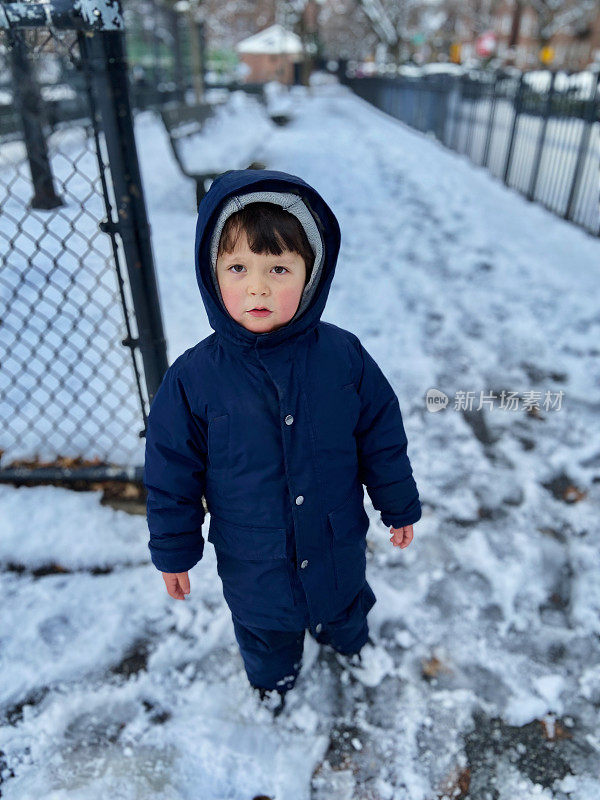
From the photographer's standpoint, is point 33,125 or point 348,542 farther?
point 33,125

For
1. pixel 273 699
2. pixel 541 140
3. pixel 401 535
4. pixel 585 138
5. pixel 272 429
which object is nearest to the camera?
pixel 272 429

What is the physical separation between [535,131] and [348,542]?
8498mm

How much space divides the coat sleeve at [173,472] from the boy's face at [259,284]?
276mm

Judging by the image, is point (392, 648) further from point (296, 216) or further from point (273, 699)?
point (296, 216)

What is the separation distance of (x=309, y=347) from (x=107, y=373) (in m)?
2.29

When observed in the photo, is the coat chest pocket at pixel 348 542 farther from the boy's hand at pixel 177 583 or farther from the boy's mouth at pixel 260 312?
the boy's mouth at pixel 260 312

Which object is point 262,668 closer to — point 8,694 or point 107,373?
point 8,694

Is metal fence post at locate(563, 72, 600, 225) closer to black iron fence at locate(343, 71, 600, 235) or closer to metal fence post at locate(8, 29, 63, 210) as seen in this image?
black iron fence at locate(343, 71, 600, 235)

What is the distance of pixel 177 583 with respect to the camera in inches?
64.7

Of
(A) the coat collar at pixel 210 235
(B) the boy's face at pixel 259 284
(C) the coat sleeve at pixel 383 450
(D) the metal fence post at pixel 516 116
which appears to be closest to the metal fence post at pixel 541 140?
(D) the metal fence post at pixel 516 116

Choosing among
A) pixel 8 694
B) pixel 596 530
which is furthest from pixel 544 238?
pixel 8 694

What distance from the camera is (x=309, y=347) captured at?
4.95 feet

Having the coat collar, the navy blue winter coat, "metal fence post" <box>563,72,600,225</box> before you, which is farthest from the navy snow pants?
"metal fence post" <box>563,72,600,225</box>

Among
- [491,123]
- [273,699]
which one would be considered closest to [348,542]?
[273,699]
